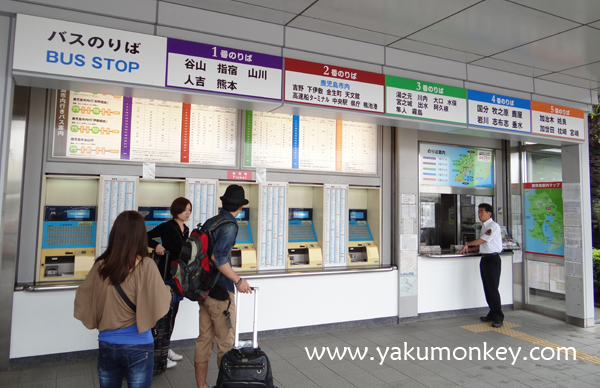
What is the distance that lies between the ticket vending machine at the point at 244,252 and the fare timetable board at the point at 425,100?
6.38 feet

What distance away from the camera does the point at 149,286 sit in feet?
6.29

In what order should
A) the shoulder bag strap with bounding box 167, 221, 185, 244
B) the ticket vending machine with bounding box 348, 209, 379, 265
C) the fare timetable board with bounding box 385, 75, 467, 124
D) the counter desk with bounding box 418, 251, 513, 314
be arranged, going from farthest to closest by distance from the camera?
the counter desk with bounding box 418, 251, 513, 314, the ticket vending machine with bounding box 348, 209, 379, 265, the fare timetable board with bounding box 385, 75, 467, 124, the shoulder bag strap with bounding box 167, 221, 185, 244

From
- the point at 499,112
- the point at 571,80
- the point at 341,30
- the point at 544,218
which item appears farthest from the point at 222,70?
the point at 544,218

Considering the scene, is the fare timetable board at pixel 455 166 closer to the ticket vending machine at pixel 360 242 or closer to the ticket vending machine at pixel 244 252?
the ticket vending machine at pixel 360 242

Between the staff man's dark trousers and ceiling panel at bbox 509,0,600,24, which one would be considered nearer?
ceiling panel at bbox 509,0,600,24

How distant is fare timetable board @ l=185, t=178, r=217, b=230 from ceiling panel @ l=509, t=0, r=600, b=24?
10.2ft

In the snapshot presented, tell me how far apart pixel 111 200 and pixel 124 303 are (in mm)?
2181

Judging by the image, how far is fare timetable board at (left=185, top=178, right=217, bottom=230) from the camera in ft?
13.5

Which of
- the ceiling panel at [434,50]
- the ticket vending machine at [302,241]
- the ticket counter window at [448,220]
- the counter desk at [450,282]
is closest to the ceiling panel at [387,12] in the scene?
the ceiling panel at [434,50]

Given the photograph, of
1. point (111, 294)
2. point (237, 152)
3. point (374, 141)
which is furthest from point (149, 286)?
point (374, 141)

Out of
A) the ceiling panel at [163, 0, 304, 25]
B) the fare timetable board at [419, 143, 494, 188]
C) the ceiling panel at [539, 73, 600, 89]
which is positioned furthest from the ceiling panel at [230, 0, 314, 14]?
the ceiling panel at [539, 73, 600, 89]

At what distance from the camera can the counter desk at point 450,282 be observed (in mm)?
5246

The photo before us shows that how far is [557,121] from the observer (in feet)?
16.3

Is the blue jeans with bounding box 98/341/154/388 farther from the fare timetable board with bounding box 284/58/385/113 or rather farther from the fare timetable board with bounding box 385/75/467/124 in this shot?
the fare timetable board with bounding box 385/75/467/124
